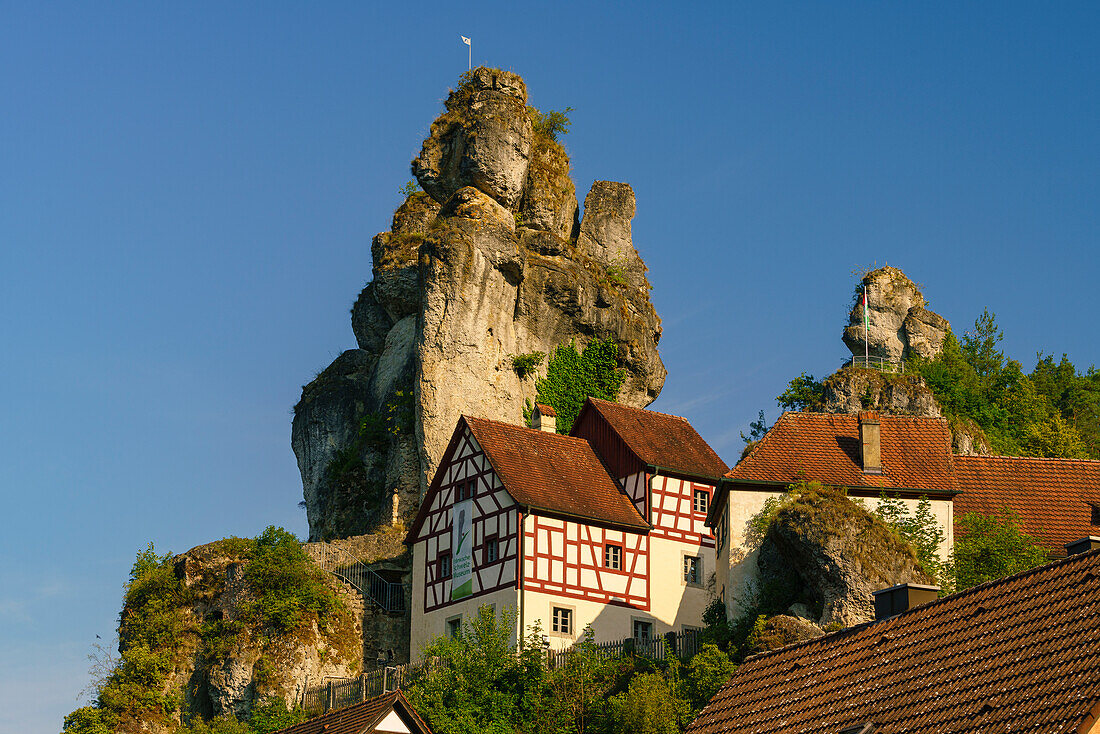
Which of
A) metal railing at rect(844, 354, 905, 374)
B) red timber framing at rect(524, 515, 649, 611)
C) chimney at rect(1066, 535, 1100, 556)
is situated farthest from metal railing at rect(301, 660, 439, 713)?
metal railing at rect(844, 354, 905, 374)

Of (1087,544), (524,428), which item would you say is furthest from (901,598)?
(524,428)

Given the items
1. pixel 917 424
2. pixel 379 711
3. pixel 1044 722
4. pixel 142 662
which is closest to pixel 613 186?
pixel 917 424

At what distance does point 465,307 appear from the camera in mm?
53250

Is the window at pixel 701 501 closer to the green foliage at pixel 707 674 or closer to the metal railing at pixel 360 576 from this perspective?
the metal railing at pixel 360 576

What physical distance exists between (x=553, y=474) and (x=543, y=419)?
567 centimetres

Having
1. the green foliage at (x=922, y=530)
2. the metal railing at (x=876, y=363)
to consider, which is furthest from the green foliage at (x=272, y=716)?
the metal railing at (x=876, y=363)

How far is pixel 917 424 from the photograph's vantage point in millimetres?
43625

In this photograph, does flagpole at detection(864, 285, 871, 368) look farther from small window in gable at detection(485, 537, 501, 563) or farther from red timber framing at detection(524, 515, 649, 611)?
small window in gable at detection(485, 537, 501, 563)

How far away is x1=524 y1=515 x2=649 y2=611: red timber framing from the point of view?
43094mm

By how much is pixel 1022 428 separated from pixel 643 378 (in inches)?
537

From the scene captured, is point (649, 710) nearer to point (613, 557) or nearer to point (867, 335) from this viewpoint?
point (613, 557)

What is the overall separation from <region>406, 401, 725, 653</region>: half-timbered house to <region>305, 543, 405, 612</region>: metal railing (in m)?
1.29

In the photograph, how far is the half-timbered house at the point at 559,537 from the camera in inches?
1702

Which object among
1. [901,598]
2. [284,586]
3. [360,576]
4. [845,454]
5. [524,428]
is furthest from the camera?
[524,428]
